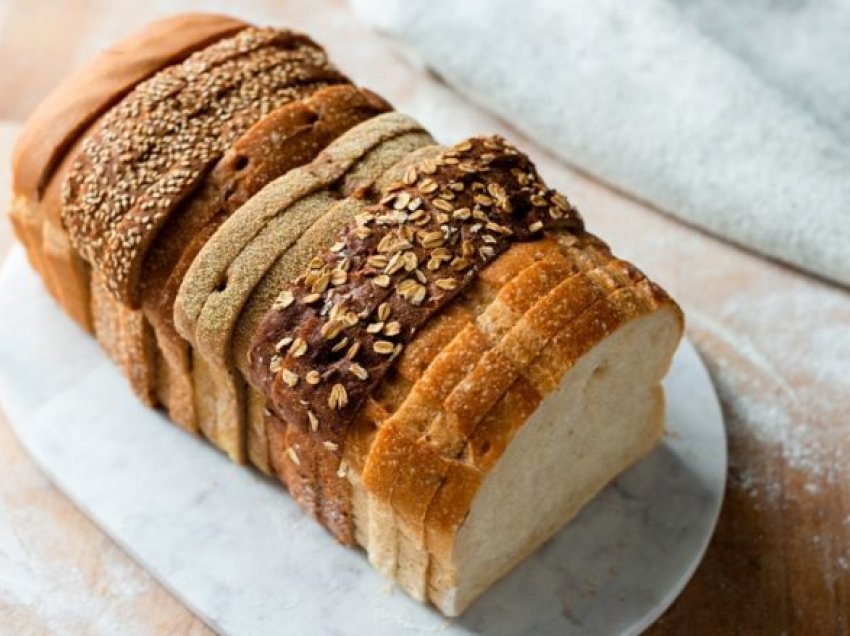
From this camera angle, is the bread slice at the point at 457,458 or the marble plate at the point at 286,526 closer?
the bread slice at the point at 457,458

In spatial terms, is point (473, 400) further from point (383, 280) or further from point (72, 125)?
point (72, 125)

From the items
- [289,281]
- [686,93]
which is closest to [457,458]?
[289,281]

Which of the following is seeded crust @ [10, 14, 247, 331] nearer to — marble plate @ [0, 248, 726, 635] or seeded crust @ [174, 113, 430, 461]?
marble plate @ [0, 248, 726, 635]

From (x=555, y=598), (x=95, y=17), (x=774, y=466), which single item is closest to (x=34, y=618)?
(x=555, y=598)

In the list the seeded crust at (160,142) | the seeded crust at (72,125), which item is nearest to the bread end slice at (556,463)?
the seeded crust at (160,142)

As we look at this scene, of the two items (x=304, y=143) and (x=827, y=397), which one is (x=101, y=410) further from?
(x=827, y=397)

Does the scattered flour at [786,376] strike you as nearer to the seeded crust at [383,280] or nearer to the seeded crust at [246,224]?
the seeded crust at [383,280]

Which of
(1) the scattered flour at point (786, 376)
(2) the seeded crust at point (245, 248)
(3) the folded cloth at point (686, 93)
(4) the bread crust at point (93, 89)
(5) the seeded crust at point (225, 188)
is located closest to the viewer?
(2) the seeded crust at point (245, 248)

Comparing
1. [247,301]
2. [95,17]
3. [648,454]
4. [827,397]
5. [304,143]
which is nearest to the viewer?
[247,301]
